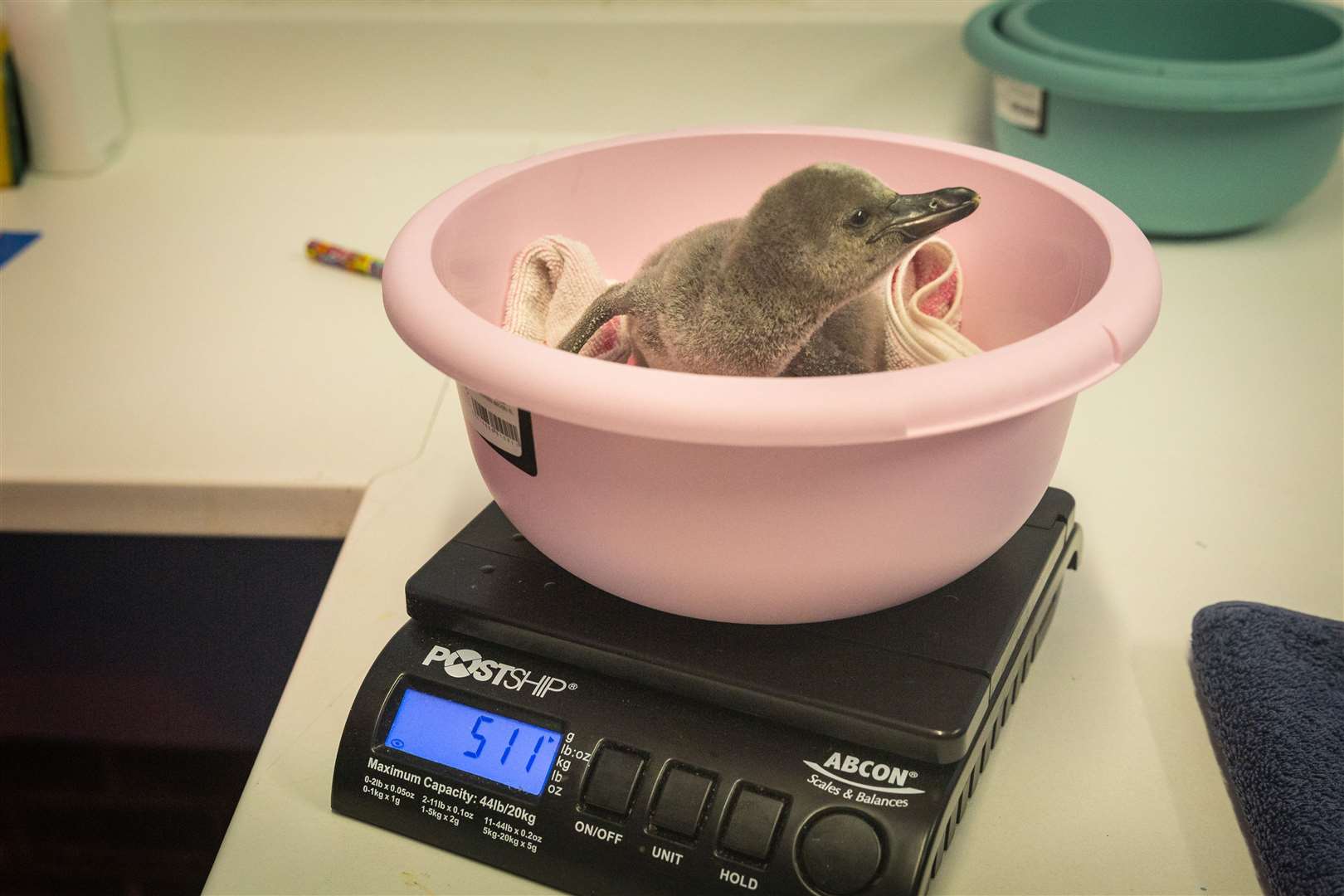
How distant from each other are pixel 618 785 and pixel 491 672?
0.08m

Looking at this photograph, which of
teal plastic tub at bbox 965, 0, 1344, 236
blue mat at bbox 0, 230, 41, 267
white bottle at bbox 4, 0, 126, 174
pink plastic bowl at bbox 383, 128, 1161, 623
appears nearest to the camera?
pink plastic bowl at bbox 383, 128, 1161, 623

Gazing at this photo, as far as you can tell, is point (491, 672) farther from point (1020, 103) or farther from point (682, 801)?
point (1020, 103)

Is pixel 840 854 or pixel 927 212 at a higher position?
pixel 927 212

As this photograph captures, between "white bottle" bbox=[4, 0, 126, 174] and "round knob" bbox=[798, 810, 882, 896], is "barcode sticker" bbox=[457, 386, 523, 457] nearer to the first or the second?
"round knob" bbox=[798, 810, 882, 896]

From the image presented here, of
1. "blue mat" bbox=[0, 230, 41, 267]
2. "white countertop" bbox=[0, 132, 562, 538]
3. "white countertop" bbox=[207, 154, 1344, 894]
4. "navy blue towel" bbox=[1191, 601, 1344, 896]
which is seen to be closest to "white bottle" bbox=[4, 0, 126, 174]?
"white countertop" bbox=[0, 132, 562, 538]

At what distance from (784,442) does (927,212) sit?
0.15 m

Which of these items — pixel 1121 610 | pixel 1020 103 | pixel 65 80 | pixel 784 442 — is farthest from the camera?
pixel 65 80

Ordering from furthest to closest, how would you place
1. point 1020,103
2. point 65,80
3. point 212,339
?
point 65,80 → point 1020,103 → point 212,339

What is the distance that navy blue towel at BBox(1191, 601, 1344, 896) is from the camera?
435 millimetres

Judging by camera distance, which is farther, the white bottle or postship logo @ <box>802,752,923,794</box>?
the white bottle

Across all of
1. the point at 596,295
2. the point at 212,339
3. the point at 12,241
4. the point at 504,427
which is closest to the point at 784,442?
the point at 504,427

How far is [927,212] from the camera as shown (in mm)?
463

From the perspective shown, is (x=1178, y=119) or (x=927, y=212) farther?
(x=1178, y=119)

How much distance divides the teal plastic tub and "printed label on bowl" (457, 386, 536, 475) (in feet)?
2.06
